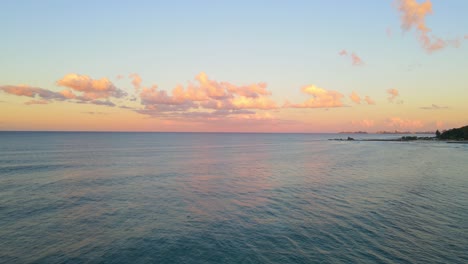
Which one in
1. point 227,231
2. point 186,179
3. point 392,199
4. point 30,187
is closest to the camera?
point 227,231

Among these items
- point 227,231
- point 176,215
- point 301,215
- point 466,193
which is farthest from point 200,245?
point 466,193

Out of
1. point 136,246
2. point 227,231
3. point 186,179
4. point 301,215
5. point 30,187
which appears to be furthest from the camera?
point 186,179

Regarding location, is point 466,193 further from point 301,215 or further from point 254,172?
point 254,172

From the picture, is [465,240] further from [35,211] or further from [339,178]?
[35,211]

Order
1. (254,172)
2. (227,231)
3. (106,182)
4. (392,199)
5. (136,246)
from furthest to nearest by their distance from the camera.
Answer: (254,172)
(106,182)
(392,199)
(227,231)
(136,246)

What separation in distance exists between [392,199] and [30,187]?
51.3m

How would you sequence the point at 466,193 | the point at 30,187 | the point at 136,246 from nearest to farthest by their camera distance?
1. the point at 136,246
2. the point at 466,193
3. the point at 30,187

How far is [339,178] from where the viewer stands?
5244 cm

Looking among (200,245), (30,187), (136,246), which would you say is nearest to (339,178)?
(200,245)

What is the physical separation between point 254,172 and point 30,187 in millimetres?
39901

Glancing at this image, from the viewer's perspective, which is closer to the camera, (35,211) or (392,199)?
(35,211)

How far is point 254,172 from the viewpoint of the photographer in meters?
61.4

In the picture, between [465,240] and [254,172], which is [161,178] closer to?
[254,172]

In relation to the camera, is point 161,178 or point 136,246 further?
point 161,178
